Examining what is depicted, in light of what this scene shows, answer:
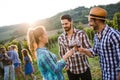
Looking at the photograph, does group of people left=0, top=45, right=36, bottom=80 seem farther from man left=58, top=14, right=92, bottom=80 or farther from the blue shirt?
the blue shirt

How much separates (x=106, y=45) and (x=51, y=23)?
5685 inches

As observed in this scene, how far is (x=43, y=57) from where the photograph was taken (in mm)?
4051

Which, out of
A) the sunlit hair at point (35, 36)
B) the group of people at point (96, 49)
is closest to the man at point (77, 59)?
the group of people at point (96, 49)

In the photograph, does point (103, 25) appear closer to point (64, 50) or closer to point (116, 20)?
point (64, 50)

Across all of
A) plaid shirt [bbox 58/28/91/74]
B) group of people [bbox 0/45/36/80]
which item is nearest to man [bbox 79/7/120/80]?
plaid shirt [bbox 58/28/91/74]

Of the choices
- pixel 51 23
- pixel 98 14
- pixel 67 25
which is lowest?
pixel 51 23

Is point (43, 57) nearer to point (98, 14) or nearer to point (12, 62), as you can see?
point (98, 14)

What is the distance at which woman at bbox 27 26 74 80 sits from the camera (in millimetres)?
4062

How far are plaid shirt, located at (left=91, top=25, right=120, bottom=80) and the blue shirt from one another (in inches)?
27.1

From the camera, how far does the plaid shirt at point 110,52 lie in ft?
13.6

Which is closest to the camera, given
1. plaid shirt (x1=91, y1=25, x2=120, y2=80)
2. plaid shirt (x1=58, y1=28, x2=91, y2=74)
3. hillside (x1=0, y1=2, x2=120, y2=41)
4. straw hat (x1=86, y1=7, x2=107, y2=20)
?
plaid shirt (x1=91, y1=25, x2=120, y2=80)

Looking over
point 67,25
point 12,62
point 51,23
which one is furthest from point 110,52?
point 51,23

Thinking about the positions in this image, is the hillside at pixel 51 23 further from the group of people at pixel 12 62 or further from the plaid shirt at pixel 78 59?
the plaid shirt at pixel 78 59

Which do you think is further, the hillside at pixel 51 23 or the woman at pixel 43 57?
the hillside at pixel 51 23
